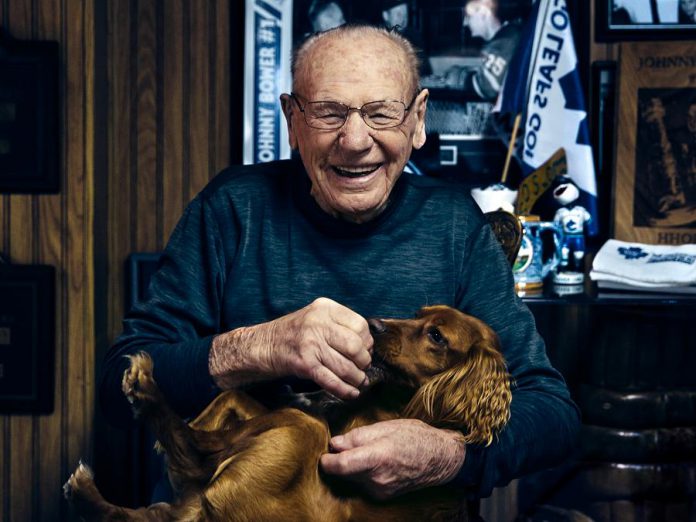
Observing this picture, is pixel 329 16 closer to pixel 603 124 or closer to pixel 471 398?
pixel 603 124

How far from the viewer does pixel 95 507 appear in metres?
1.21

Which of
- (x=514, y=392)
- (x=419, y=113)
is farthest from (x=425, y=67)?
(x=514, y=392)

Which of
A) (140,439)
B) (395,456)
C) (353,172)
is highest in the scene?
(353,172)

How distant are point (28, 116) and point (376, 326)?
1464 millimetres

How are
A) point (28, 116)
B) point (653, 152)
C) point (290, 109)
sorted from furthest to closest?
point (653, 152) → point (28, 116) → point (290, 109)

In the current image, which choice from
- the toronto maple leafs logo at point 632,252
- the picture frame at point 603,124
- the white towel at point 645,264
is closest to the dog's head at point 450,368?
the white towel at point 645,264

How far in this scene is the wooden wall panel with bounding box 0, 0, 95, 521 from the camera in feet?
7.48

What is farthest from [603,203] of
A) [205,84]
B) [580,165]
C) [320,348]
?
[320,348]

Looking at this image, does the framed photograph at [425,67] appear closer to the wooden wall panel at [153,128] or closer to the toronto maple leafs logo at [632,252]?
the wooden wall panel at [153,128]

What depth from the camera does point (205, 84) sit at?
106 inches

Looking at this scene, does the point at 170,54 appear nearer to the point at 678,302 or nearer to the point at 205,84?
the point at 205,84

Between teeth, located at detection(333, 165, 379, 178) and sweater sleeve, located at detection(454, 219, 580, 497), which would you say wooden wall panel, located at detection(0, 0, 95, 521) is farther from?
sweater sleeve, located at detection(454, 219, 580, 497)

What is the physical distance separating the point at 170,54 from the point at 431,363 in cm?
174

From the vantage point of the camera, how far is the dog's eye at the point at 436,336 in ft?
4.10
